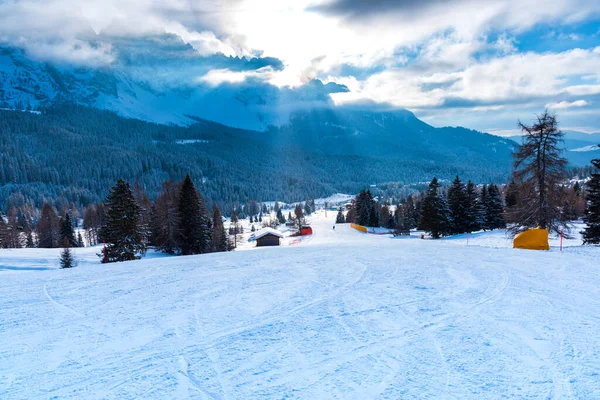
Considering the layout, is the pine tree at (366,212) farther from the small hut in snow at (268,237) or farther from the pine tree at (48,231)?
the pine tree at (48,231)

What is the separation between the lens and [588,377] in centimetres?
466

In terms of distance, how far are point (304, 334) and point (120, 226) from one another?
2718cm

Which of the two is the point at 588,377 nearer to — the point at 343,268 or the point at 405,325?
the point at 405,325

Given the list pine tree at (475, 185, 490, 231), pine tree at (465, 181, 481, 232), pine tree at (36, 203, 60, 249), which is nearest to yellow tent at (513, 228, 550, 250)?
pine tree at (465, 181, 481, 232)

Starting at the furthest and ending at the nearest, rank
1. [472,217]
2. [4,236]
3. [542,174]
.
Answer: [4,236]
[472,217]
[542,174]

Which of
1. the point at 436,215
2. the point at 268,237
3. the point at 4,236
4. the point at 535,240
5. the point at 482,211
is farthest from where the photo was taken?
the point at 4,236

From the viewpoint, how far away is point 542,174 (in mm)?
23938

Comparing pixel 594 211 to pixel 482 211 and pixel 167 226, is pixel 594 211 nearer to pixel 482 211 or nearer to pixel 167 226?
pixel 482 211

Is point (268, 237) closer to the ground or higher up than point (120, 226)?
closer to the ground

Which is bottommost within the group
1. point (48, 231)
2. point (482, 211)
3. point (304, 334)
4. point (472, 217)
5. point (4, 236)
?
point (472, 217)

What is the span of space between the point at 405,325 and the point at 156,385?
14.3 feet

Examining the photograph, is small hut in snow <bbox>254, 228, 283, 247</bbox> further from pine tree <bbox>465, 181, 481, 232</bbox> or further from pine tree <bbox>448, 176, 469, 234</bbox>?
pine tree <bbox>465, 181, 481, 232</bbox>

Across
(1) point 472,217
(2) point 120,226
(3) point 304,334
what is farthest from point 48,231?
(3) point 304,334

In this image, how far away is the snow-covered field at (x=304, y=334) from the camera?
4.60m
